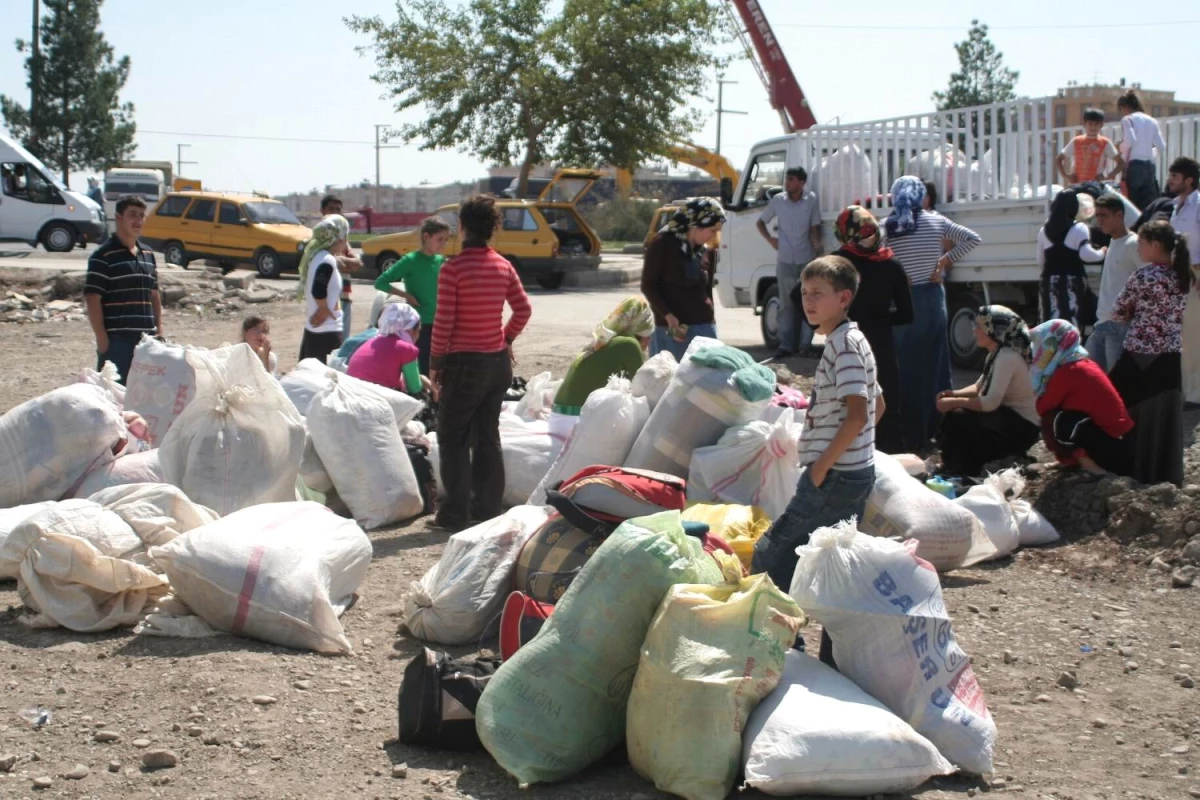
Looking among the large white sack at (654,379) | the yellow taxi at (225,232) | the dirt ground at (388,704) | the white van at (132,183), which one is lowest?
the dirt ground at (388,704)

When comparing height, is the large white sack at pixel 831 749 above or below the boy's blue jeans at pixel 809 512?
below

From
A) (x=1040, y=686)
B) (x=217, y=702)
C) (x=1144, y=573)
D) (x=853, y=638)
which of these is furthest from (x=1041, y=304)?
(x=217, y=702)

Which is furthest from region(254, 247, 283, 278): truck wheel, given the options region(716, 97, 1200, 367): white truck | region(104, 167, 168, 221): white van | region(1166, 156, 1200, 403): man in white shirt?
region(104, 167, 168, 221): white van

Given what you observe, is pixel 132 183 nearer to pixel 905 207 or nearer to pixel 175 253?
pixel 175 253

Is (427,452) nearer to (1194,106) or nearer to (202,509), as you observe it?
(202,509)

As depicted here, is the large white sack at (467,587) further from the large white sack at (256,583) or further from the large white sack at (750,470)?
the large white sack at (750,470)

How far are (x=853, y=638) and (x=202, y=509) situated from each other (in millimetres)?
2625

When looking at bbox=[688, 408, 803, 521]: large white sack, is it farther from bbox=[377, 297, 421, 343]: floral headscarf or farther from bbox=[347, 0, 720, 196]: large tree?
bbox=[347, 0, 720, 196]: large tree

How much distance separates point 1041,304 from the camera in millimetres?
9102

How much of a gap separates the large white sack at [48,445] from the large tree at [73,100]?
38509mm

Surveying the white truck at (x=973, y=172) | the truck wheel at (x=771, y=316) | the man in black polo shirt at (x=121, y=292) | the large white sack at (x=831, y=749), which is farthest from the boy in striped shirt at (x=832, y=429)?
the truck wheel at (x=771, y=316)

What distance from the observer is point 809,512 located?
3928 millimetres

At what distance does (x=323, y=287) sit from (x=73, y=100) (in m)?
39.1

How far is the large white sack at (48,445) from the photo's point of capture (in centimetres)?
546
